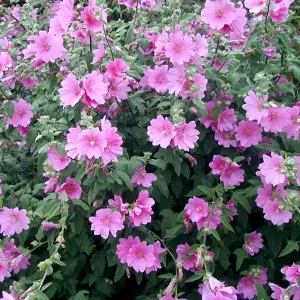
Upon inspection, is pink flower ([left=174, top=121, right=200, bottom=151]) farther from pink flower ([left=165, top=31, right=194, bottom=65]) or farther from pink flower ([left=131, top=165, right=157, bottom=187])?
pink flower ([left=165, top=31, right=194, bottom=65])

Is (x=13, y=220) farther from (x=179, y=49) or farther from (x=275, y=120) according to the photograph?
(x=275, y=120)

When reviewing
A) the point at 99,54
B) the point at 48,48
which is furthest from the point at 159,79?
the point at 48,48

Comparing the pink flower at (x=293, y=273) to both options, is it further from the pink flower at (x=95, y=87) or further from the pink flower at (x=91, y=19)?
the pink flower at (x=91, y=19)

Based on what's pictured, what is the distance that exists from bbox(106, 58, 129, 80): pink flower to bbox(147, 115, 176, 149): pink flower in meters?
0.27

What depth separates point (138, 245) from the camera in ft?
7.78

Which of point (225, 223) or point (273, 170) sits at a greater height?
point (273, 170)

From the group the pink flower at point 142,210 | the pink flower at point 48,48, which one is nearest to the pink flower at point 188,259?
the pink flower at point 142,210

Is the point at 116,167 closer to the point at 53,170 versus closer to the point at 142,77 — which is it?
the point at 53,170

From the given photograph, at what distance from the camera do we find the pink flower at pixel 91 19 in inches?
98.3

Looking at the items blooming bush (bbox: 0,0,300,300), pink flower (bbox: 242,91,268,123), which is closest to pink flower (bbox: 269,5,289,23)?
blooming bush (bbox: 0,0,300,300)

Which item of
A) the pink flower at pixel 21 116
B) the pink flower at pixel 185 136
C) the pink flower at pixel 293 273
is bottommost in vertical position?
the pink flower at pixel 293 273

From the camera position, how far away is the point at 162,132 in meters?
2.38

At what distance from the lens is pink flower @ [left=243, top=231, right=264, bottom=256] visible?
2.53 m

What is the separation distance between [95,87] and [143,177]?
427 mm
